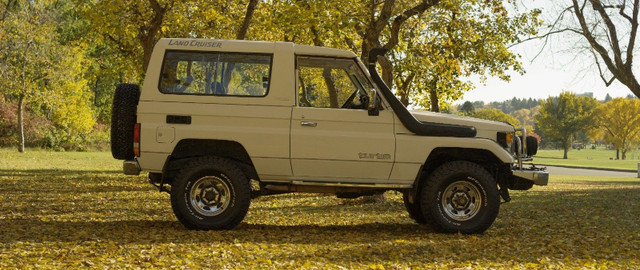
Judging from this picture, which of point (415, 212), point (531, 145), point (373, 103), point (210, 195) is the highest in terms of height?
point (373, 103)

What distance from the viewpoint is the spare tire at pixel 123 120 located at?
9.97m

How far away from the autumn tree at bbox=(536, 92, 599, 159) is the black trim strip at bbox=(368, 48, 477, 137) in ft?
335

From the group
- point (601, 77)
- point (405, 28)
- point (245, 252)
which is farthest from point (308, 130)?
point (601, 77)

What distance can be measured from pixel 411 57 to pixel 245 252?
1562cm

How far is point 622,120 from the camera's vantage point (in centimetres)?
9962

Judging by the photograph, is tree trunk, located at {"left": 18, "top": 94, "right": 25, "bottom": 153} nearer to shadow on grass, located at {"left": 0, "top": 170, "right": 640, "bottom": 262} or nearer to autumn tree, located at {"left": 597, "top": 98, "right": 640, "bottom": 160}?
shadow on grass, located at {"left": 0, "top": 170, "right": 640, "bottom": 262}

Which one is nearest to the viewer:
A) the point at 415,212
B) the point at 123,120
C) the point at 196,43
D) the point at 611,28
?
the point at 123,120

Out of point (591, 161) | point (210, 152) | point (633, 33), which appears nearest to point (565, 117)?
point (591, 161)

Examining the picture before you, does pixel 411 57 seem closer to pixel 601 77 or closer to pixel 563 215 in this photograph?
pixel 601 77

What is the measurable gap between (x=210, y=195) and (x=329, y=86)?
221 cm

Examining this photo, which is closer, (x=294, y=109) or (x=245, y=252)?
(x=245, y=252)

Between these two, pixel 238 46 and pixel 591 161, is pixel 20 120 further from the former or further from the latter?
pixel 591 161

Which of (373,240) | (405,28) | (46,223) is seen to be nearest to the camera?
(373,240)

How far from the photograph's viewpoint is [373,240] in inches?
381
